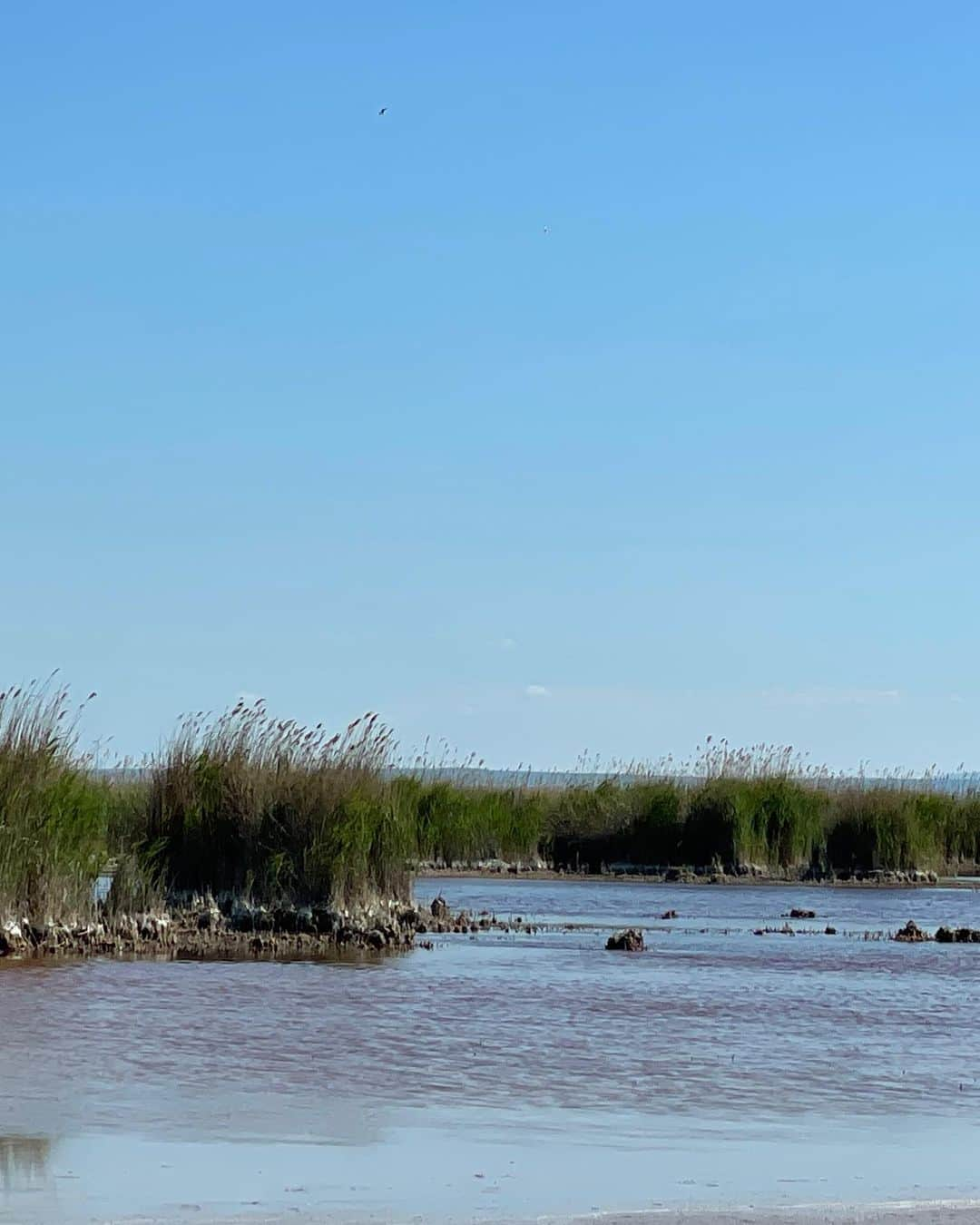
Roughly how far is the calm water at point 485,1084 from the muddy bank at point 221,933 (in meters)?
0.75

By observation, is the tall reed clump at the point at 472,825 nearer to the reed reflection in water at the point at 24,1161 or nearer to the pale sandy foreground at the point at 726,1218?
the reed reflection in water at the point at 24,1161

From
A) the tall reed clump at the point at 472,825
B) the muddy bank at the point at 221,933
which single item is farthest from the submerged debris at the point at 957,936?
the tall reed clump at the point at 472,825

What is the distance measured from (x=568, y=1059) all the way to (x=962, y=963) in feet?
29.7

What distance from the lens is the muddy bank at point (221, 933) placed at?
19312mm

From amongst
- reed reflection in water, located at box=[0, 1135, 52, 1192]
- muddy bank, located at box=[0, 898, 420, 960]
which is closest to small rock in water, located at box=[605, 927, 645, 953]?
muddy bank, located at box=[0, 898, 420, 960]

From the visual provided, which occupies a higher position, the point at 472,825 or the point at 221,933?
the point at 472,825

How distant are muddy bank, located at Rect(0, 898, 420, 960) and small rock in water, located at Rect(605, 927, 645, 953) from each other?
222 cm

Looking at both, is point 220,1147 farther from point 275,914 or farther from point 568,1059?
point 275,914

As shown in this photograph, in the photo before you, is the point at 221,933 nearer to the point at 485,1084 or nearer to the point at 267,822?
the point at 267,822

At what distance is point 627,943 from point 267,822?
4200 mm

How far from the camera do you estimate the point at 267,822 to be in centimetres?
2188

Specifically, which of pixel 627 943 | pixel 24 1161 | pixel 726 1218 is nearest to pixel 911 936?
pixel 627 943

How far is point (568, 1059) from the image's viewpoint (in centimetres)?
1399

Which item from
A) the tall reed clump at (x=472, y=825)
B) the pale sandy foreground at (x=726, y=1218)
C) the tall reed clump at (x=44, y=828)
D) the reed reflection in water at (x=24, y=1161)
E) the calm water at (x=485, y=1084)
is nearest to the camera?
the pale sandy foreground at (x=726, y=1218)
